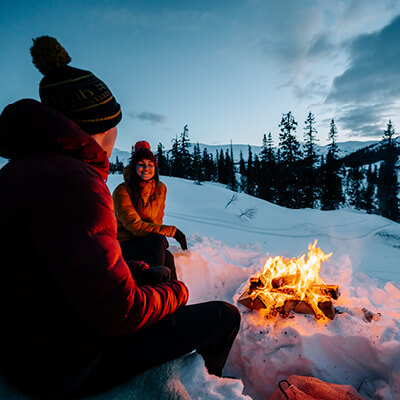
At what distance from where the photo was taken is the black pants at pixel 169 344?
1.23 meters

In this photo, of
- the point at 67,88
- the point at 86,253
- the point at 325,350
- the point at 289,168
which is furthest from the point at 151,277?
the point at 289,168

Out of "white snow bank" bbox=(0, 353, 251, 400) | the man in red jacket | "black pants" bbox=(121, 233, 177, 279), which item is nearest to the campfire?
"black pants" bbox=(121, 233, 177, 279)

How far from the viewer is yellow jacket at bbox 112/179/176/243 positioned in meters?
3.38

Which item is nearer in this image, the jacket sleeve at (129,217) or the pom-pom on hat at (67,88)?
the pom-pom on hat at (67,88)

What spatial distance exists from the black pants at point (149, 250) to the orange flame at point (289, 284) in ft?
3.65

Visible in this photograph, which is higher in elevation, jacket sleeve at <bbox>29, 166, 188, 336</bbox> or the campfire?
jacket sleeve at <bbox>29, 166, 188, 336</bbox>

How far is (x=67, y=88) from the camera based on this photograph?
53.6 inches

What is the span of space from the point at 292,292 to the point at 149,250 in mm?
1819

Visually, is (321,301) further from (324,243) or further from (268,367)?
(324,243)

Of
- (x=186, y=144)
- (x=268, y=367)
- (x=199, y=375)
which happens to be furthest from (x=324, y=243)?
(x=186, y=144)

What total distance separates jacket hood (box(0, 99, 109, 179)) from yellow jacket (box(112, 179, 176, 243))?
2264 millimetres

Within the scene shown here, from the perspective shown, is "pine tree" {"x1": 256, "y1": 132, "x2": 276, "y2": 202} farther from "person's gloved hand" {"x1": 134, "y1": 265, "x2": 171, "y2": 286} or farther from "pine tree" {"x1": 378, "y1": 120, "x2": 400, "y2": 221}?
"person's gloved hand" {"x1": 134, "y1": 265, "x2": 171, "y2": 286}

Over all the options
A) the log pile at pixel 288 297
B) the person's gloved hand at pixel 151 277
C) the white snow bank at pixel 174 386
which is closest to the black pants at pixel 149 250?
the log pile at pixel 288 297

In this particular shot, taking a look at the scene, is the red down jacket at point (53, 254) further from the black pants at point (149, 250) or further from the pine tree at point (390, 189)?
the pine tree at point (390, 189)
